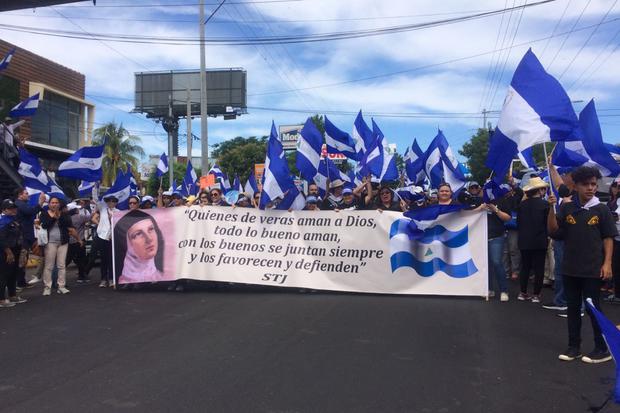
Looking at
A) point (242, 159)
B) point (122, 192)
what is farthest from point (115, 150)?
point (122, 192)

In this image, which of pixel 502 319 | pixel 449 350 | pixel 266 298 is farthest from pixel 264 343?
pixel 502 319

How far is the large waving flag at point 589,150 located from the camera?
7906mm

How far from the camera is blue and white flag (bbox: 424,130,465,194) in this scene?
9.72 m

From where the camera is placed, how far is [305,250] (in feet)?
28.4

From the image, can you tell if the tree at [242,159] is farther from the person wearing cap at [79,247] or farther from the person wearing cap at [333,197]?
the person wearing cap at [333,197]

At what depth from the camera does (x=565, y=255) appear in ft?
17.1

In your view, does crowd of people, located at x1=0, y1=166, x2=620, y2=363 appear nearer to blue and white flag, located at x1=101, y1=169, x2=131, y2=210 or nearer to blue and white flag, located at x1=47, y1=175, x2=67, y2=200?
blue and white flag, located at x1=101, y1=169, x2=131, y2=210

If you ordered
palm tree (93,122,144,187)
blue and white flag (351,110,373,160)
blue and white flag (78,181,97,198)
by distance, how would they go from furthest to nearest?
palm tree (93,122,144,187)
blue and white flag (351,110,373,160)
blue and white flag (78,181,97,198)

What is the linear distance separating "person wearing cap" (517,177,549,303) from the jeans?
2625 millimetres

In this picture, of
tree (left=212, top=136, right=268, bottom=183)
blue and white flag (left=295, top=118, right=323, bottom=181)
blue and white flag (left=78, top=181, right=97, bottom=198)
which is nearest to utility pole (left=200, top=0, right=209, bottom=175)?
blue and white flag (left=78, top=181, right=97, bottom=198)

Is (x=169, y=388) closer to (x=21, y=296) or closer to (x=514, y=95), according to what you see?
(x=514, y=95)

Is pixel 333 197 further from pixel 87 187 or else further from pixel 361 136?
pixel 87 187

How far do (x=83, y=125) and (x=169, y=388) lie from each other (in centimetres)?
3064

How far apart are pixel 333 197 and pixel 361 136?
2045 millimetres
